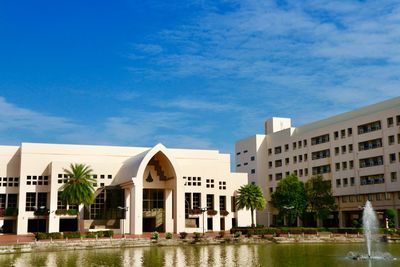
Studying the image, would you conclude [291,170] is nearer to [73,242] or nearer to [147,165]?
[147,165]

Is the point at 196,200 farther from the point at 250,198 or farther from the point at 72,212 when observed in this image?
the point at 72,212

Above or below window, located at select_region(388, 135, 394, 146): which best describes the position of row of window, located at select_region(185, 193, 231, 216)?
below

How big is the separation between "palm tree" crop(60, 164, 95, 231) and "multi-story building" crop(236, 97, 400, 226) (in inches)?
1835

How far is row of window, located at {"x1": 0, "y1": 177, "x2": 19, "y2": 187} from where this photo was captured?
253 feet

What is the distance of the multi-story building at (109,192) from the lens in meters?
73.5

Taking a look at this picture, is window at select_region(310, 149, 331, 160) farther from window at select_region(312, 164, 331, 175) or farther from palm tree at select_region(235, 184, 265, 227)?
palm tree at select_region(235, 184, 265, 227)

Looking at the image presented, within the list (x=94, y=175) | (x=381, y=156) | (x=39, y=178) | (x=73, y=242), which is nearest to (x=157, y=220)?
(x=94, y=175)

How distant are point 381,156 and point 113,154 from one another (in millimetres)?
44577

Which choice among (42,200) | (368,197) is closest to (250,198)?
(368,197)

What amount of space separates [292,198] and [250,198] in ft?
25.6

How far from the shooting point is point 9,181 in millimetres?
77562

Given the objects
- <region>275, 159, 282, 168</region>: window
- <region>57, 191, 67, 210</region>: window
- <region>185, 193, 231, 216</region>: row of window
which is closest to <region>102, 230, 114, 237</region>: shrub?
<region>57, 191, 67, 210</region>: window

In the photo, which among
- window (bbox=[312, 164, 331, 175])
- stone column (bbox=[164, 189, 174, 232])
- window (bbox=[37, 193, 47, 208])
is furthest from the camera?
window (bbox=[312, 164, 331, 175])

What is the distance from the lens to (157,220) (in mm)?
77188
